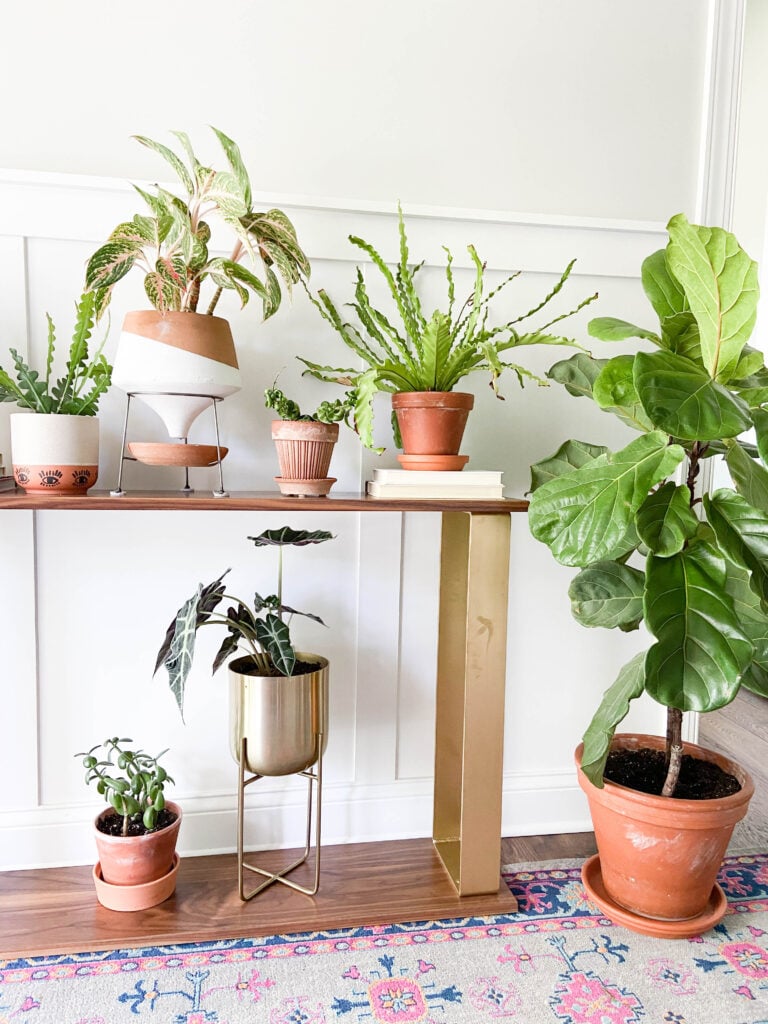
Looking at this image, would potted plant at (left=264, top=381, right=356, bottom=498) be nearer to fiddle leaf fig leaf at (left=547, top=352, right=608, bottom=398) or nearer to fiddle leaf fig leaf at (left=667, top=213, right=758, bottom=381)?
fiddle leaf fig leaf at (left=547, top=352, right=608, bottom=398)

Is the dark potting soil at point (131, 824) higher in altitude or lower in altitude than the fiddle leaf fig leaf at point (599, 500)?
lower

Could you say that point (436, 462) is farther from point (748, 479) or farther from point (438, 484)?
point (748, 479)

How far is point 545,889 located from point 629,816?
322 millimetres

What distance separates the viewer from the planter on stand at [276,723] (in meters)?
1.37

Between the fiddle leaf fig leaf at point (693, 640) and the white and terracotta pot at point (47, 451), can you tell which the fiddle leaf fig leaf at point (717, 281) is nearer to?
the fiddle leaf fig leaf at point (693, 640)

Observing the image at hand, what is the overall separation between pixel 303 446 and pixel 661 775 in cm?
99

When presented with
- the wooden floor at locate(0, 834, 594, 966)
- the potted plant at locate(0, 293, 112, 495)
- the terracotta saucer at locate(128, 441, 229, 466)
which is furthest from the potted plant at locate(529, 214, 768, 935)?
the potted plant at locate(0, 293, 112, 495)

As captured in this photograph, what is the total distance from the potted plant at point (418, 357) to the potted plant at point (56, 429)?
0.44 metres

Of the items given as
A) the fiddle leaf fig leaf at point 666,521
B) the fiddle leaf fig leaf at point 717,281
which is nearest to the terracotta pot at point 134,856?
the fiddle leaf fig leaf at point 666,521

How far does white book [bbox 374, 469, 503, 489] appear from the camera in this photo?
136 cm

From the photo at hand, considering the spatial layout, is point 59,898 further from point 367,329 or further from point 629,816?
point 367,329

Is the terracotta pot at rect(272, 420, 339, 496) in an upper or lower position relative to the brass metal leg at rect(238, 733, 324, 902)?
upper

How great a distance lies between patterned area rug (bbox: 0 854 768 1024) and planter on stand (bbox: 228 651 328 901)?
7.1 inches

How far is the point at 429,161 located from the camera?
161 centimetres
